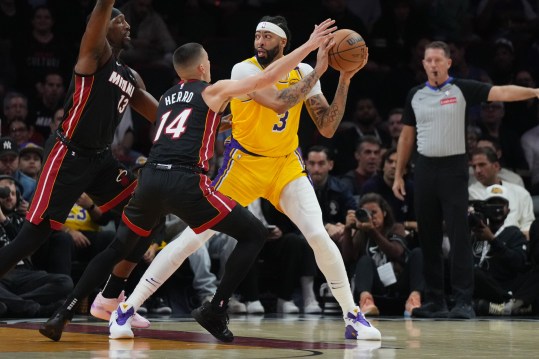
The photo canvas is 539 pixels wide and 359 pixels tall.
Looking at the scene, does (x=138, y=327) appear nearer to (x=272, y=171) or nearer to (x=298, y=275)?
(x=272, y=171)

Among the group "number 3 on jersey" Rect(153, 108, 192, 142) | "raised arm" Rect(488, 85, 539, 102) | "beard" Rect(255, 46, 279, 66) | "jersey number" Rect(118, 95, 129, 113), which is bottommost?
"number 3 on jersey" Rect(153, 108, 192, 142)

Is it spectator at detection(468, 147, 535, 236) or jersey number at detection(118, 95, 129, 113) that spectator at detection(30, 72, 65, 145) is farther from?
jersey number at detection(118, 95, 129, 113)

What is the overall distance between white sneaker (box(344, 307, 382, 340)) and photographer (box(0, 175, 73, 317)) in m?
3.87

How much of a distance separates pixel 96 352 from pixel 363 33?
992cm

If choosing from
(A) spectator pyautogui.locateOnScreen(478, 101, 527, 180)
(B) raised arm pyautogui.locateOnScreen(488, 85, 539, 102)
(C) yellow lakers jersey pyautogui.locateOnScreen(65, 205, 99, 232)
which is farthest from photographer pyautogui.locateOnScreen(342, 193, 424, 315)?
(A) spectator pyautogui.locateOnScreen(478, 101, 527, 180)

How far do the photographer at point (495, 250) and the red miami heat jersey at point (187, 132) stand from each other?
188 inches

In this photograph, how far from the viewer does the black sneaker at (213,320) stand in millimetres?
6457

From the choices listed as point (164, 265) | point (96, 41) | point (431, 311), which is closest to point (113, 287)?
point (164, 265)

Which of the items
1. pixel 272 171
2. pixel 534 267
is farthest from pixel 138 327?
pixel 534 267

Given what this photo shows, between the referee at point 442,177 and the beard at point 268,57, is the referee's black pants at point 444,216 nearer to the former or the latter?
the referee at point 442,177

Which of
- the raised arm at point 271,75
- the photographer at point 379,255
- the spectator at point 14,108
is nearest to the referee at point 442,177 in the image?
the photographer at point 379,255

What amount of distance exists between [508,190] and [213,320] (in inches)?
237

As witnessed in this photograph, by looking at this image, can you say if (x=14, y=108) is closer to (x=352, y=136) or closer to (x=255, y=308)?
(x=255, y=308)

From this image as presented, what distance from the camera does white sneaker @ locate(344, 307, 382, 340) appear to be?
6.82 meters
